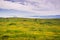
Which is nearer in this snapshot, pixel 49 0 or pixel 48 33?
pixel 48 33

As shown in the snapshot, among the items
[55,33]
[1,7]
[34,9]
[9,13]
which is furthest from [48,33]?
[1,7]

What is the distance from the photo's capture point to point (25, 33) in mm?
1549

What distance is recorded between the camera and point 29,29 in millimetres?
1581

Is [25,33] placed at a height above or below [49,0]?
below

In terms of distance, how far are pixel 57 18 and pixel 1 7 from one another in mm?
773

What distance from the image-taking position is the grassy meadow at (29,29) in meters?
1.52

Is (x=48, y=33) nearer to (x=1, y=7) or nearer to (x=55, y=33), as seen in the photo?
(x=55, y=33)

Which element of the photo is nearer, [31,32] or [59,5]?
[31,32]

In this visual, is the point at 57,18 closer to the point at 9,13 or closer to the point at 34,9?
the point at 34,9

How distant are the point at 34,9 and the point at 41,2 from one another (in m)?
0.14

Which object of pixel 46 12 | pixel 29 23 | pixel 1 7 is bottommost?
pixel 29 23

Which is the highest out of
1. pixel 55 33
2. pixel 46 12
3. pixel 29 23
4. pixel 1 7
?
pixel 1 7

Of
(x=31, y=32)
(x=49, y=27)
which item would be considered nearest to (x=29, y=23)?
(x=31, y=32)

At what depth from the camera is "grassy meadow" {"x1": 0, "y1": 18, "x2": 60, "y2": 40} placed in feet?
4.99
